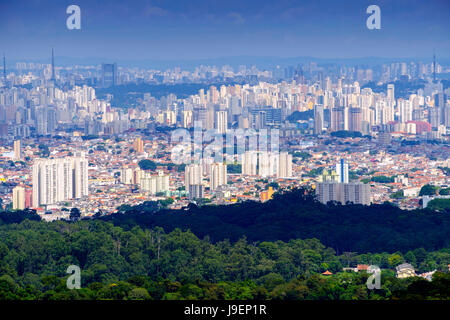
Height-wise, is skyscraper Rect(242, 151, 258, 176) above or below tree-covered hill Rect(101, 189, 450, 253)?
above

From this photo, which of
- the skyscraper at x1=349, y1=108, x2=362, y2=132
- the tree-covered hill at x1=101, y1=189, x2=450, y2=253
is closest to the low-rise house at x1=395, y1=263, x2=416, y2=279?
the tree-covered hill at x1=101, y1=189, x2=450, y2=253

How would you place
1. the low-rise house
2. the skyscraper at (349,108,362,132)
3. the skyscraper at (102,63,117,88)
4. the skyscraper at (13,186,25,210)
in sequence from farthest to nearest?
the skyscraper at (349,108,362,132), the skyscraper at (102,63,117,88), the skyscraper at (13,186,25,210), the low-rise house

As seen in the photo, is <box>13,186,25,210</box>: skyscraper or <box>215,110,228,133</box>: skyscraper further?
<box>215,110,228,133</box>: skyscraper

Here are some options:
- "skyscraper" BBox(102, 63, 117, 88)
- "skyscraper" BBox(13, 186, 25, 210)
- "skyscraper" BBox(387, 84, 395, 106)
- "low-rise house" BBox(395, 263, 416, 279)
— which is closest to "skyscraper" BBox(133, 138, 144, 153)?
"skyscraper" BBox(102, 63, 117, 88)

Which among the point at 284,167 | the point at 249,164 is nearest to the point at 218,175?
the point at 249,164

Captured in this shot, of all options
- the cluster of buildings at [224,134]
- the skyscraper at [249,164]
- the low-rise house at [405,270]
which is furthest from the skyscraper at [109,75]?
the low-rise house at [405,270]

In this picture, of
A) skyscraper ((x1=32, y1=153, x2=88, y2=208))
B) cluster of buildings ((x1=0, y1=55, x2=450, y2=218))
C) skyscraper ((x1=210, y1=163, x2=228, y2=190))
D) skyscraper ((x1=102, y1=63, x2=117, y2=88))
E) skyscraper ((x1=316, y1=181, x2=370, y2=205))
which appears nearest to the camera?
skyscraper ((x1=316, y1=181, x2=370, y2=205))

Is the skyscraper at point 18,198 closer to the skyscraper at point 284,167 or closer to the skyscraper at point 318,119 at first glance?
the skyscraper at point 284,167


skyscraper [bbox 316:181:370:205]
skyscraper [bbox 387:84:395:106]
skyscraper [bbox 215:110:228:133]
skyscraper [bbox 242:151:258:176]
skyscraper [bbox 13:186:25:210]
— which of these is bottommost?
skyscraper [bbox 13:186:25:210]

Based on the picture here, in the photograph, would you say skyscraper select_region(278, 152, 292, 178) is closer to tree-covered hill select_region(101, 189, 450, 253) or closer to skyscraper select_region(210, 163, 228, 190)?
skyscraper select_region(210, 163, 228, 190)

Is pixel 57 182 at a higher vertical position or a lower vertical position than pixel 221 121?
lower

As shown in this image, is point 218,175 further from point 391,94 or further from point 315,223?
point 391,94
